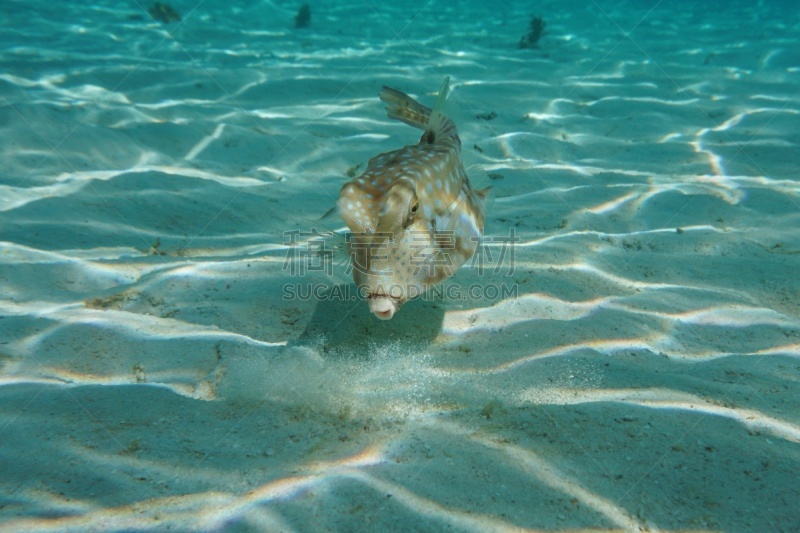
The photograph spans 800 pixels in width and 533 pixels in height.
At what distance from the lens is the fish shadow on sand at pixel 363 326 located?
3.12 meters

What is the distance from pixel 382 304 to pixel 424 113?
2306 mm

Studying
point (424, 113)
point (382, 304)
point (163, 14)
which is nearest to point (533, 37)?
point (424, 113)

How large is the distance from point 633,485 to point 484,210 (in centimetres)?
215

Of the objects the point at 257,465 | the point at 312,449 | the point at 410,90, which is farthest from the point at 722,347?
the point at 410,90

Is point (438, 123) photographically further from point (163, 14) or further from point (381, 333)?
point (163, 14)

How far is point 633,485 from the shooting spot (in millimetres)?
2021

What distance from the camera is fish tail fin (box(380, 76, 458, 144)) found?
3656 mm

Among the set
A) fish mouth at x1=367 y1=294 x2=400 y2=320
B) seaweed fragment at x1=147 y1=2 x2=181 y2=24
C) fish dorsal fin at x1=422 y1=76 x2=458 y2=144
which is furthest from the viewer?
seaweed fragment at x1=147 y1=2 x2=181 y2=24

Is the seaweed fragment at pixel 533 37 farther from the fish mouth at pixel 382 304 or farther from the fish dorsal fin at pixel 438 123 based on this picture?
the fish mouth at pixel 382 304

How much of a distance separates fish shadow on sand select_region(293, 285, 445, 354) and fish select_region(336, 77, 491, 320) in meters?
0.60

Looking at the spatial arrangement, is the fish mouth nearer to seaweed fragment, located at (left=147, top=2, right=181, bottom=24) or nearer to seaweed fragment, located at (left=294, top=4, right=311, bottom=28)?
seaweed fragment, located at (left=147, top=2, right=181, bottom=24)

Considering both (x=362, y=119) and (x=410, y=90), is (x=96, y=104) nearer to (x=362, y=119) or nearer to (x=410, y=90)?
(x=362, y=119)

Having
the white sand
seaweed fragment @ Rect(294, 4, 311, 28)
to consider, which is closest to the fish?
the white sand

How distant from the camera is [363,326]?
3309mm
